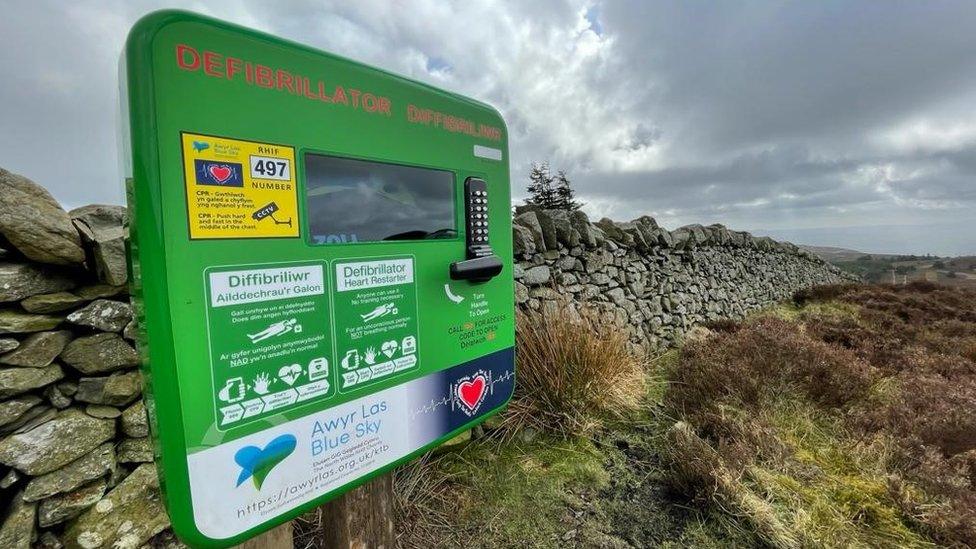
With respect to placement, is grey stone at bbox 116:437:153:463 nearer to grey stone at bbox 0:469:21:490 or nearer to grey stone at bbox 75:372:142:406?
grey stone at bbox 75:372:142:406

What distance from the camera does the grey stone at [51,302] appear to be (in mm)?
1738

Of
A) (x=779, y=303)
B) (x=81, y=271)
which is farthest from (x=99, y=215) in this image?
(x=779, y=303)

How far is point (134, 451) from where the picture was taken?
201 cm

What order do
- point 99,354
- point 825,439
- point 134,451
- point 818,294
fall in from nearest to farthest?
point 99,354
point 134,451
point 825,439
point 818,294

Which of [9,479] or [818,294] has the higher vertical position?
[9,479]

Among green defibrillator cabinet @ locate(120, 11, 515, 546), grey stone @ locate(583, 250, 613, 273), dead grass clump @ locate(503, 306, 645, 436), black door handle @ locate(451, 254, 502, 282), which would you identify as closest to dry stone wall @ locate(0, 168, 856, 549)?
green defibrillator cabinet @ locate(120, 11, 515, 546)

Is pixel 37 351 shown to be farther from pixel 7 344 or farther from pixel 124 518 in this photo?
pixel 124 518

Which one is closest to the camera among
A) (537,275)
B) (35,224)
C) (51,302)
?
(35,224)

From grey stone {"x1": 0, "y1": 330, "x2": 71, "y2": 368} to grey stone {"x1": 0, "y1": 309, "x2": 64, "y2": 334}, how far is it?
0.11 ft

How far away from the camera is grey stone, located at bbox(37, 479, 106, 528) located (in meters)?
1.77

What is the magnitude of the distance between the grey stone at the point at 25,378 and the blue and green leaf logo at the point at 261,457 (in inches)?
55.3

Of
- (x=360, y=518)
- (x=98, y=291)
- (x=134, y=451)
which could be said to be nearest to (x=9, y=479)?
(x=134, y=451)

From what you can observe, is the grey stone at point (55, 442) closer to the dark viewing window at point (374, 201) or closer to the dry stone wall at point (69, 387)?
the dry stone wall at point (69, 387)

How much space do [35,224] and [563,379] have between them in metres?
3.09
